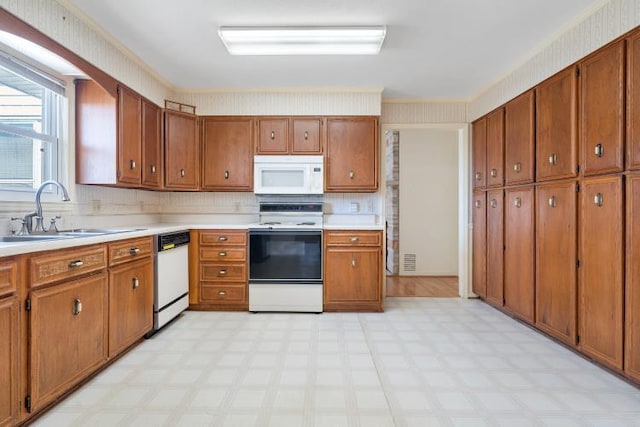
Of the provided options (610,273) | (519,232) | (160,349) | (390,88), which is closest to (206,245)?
(160,349)

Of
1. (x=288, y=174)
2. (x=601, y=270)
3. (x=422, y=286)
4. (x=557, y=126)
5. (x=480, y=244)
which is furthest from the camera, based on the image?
(x=422, y=286)

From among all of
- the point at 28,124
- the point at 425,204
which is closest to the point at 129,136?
the point at 28,124

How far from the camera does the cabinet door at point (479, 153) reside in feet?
12.2

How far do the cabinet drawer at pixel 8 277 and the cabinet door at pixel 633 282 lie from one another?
3330 mm

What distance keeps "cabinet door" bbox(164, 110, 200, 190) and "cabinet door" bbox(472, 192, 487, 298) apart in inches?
131

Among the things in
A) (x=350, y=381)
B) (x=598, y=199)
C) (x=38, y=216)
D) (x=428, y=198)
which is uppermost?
(x=428, y=198)

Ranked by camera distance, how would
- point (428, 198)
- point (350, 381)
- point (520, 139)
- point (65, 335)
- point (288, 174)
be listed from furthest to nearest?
point (428, 198) < point (288, 174) < point (520, 139) < point (350, 381) < point (65, 335)

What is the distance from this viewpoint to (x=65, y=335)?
1.82m

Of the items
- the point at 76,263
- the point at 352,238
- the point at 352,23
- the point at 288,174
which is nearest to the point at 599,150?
the point at 352,23

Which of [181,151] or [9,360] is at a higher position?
[181,151]

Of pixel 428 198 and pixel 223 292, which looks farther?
pixel 428 198

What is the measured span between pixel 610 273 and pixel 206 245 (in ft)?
11.1

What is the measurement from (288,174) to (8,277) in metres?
2.57

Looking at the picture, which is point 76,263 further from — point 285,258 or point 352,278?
point 352,278
